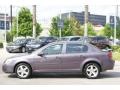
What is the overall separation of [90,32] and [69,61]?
7337 cm

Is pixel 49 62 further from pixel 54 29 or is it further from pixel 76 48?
pixel 54 29

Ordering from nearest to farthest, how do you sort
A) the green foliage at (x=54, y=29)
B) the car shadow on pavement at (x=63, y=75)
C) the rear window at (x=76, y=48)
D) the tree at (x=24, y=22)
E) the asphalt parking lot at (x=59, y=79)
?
1. the asphalt parking lot at (x=59, y=79)
2. the rear window at (x=76, y=48)
3. the car shadow on pavement at (x=63, y=75)
4. the tree at (x=24, y=22)
5. the green foliage at (x=54, y=29)

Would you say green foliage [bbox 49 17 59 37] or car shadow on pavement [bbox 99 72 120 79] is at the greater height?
A: green foliage [bbox 49 17 59 37]

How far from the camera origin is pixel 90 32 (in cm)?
8706

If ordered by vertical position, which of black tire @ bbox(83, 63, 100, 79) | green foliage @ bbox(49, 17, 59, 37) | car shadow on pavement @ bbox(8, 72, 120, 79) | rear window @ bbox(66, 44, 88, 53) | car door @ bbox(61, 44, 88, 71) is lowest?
car shadow on pavement @ bbox(8, 72, 120, 79)

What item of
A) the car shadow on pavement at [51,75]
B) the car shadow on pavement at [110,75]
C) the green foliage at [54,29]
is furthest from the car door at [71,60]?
the green foliage at [54,29]

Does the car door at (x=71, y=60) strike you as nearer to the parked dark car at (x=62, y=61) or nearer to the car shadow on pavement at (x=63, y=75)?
the parked dark car at (x=62, y=61)

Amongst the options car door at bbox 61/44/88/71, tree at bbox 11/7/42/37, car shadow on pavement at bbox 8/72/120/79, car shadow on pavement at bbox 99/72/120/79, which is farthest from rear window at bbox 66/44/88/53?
tree at bbox 11/7/42/37

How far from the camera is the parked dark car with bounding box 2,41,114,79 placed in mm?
14109

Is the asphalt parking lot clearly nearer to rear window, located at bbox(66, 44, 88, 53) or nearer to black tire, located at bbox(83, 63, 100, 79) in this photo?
black tire, located at bbox(83, 63, 100, 79)

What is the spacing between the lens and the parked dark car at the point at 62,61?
46.3ft

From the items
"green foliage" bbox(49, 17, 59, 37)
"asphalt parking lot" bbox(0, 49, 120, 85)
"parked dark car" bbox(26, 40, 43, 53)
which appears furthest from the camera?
"green foliage" bbox(49, 17, 59, 37)

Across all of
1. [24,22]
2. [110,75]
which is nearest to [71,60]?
[110,75]

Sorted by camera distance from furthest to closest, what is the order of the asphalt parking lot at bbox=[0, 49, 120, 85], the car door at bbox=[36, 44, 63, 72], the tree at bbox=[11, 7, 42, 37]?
1. the tree at bbox=[11, 7, 42, 37]
2. the car door at bbox=[36, 44, 63, 72]
3. the asphalt parking lot at bbox=[0, 49, 120, 85]
